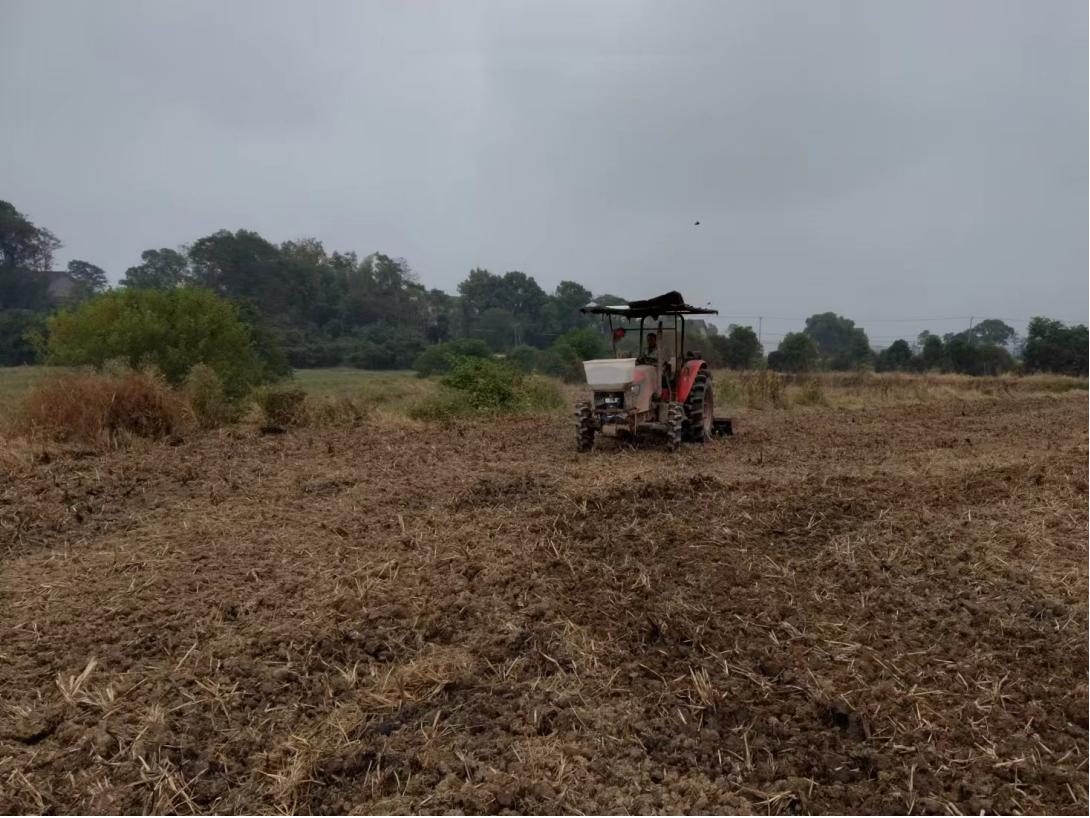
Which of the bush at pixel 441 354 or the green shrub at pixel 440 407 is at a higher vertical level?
the bush at pixel 441 354

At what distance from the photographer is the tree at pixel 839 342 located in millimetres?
22802

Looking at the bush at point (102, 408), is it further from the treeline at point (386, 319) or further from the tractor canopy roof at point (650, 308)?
the tractor canopy roof at point (650, 308)

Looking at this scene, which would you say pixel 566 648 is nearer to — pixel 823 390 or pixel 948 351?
pixel 948 351

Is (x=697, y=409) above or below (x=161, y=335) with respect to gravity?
below

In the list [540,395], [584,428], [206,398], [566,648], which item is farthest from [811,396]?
[566,648]

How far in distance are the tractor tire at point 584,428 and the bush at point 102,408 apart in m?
6.14

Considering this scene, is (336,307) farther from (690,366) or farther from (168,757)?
(168,757)

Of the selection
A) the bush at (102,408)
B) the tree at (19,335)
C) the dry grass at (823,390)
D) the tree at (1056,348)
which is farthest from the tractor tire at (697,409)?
the tree at (19,335)

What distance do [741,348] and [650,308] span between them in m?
16.7

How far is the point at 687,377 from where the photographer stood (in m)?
8.64

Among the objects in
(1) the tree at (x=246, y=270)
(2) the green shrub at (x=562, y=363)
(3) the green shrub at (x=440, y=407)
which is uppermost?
(1) the tree at (x=246, y=270)

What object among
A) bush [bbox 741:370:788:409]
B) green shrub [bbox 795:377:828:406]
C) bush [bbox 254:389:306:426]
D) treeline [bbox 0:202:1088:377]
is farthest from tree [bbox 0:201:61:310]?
green shrub [bbox 795:377:828:406]

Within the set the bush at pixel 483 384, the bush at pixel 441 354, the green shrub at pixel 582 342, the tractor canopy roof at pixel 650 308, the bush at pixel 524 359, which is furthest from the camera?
the green shrub at pixel 582 342

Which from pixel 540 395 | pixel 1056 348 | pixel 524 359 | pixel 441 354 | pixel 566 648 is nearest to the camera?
pixel 1056 348
